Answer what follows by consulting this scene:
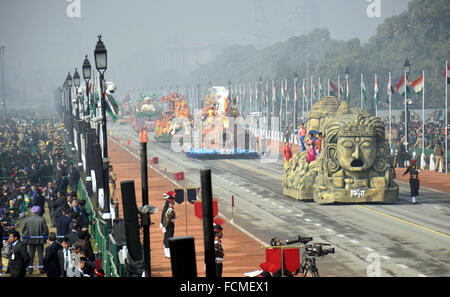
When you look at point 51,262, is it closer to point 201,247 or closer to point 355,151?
point 201,247

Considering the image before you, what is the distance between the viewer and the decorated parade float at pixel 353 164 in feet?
109

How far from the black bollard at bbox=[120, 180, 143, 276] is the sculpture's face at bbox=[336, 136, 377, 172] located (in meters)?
18.0

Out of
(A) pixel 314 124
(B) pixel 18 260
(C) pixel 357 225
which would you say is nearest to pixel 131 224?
(B) pixel 18 260

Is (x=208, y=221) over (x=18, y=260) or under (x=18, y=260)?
over

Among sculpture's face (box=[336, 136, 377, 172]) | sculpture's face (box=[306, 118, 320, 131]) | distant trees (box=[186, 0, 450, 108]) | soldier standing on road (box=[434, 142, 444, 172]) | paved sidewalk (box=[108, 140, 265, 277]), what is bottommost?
paved sidewalk (box=[108, 140, 265, 277])

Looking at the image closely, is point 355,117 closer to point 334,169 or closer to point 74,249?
point 334,169

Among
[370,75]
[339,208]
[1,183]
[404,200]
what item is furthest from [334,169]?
[370,75]

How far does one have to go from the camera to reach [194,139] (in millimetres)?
66062

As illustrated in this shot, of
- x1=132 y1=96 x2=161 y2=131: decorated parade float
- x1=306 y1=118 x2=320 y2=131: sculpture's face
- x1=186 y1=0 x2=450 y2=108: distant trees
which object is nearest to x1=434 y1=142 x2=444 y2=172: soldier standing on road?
x1=306 y1=118 x2=320 y2=131: sculpture's face

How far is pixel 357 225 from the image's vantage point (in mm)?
29531

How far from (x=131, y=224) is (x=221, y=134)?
Answer: 1915 inches

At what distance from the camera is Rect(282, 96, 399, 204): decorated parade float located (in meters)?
33.3

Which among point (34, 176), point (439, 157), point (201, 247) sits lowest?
point (201, 247)

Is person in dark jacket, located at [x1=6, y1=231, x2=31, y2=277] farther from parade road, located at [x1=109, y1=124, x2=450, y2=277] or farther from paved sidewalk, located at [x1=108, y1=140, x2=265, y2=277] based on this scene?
parade road, located at [x1=109, y1=124, x2=450, y2=277]
